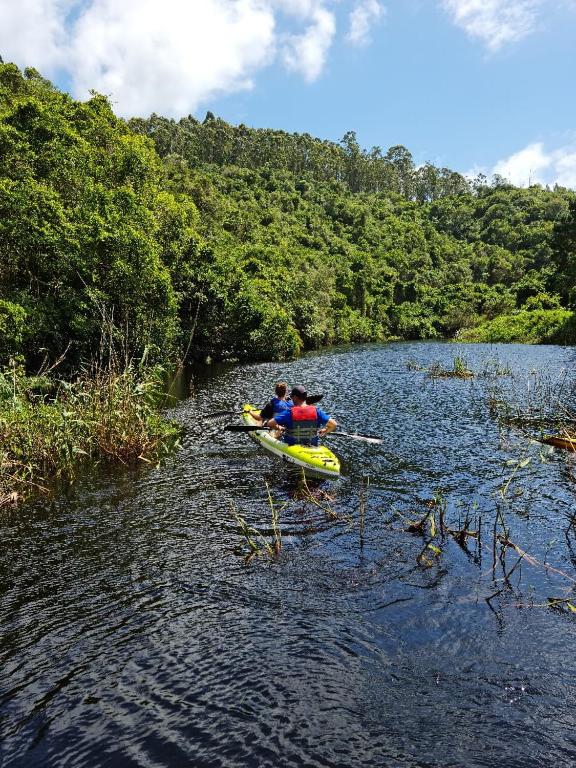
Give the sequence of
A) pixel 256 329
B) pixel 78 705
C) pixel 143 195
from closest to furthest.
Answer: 1. pixel 78 705
2. pixel 143 195
3. pixel 256 329

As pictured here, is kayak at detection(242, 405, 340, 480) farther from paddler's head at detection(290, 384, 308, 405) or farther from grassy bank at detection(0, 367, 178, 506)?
grassy bank at detection(0, 367, 178, 506)

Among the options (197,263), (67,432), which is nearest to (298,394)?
(67,432)

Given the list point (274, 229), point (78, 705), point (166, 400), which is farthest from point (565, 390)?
point (274, 229)

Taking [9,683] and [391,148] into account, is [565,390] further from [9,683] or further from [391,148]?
[391,148]

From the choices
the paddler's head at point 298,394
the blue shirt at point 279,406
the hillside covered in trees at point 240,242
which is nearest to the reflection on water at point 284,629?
the paddler's head at point 298,394

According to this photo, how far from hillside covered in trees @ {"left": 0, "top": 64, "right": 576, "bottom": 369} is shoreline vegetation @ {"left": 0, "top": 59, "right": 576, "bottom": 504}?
0.43 feet

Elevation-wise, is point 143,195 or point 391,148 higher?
point 391,148

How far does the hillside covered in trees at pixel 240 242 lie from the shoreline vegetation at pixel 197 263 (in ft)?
0.43

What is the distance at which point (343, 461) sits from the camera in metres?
13.1

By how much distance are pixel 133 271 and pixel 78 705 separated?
19.5 metres

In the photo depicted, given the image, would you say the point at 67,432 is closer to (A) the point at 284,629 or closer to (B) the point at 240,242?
(A) the point at 284,629

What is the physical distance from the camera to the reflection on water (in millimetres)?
4684

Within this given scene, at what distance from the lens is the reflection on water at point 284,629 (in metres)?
4.68

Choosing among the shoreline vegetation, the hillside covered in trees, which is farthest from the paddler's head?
the hillside covered in trees
